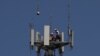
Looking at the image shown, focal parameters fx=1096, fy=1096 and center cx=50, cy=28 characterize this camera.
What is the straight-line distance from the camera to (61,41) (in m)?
84.5

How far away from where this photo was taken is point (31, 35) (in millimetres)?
85000

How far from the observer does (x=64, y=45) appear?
3327 inches

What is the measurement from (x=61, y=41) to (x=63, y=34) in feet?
3.07

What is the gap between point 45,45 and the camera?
83938mm

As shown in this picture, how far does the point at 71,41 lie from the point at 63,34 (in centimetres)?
128

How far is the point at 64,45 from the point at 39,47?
200cm

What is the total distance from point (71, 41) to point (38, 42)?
2570mm

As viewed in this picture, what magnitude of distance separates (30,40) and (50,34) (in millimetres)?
→ 1611

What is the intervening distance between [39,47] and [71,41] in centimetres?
262

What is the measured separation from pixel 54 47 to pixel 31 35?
2.03 metres

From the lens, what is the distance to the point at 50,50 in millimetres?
84938

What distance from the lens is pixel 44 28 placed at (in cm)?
8375

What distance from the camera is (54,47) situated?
84688mm
